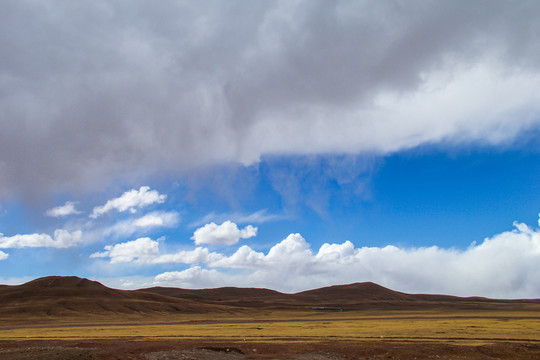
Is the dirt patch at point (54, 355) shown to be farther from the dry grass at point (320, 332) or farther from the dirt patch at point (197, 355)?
the dry grass at point (320, 332)

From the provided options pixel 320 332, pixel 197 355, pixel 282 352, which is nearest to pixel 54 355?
pixel 197 355

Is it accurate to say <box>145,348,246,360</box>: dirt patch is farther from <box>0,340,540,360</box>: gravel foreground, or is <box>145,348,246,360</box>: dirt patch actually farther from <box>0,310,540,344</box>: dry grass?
<box>0,310,540,344</box>: dry grass

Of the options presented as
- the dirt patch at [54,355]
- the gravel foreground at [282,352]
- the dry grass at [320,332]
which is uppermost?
the dirt patch at [54,355]

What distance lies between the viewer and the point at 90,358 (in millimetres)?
33625

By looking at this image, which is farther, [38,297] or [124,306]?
[38,297]

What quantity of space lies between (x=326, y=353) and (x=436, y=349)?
11.7 m

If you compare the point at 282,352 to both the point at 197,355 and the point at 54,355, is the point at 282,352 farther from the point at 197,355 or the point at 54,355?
the point at 54,355

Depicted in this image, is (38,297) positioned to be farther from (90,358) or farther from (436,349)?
(436,349)

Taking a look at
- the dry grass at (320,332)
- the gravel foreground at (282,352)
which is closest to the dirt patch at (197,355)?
the gravel foreground at (282,352)

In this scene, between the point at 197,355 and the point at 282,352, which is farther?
the point at 282,352

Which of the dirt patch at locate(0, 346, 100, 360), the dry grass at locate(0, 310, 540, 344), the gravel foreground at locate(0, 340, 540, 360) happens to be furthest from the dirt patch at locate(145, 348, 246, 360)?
the dry grass at locate(0, 310, 540, 344)

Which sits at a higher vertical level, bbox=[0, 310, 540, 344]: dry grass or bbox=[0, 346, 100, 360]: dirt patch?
bbox=[0, 346, 100, 360]: dirt patch

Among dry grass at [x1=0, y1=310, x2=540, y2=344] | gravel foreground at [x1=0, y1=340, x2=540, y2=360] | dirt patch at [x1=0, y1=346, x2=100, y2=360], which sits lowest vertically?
dry grass at [x1=0, y1=310, x2=540, y2=344]

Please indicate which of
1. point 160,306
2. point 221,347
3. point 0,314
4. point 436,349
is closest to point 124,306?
point 160,306
